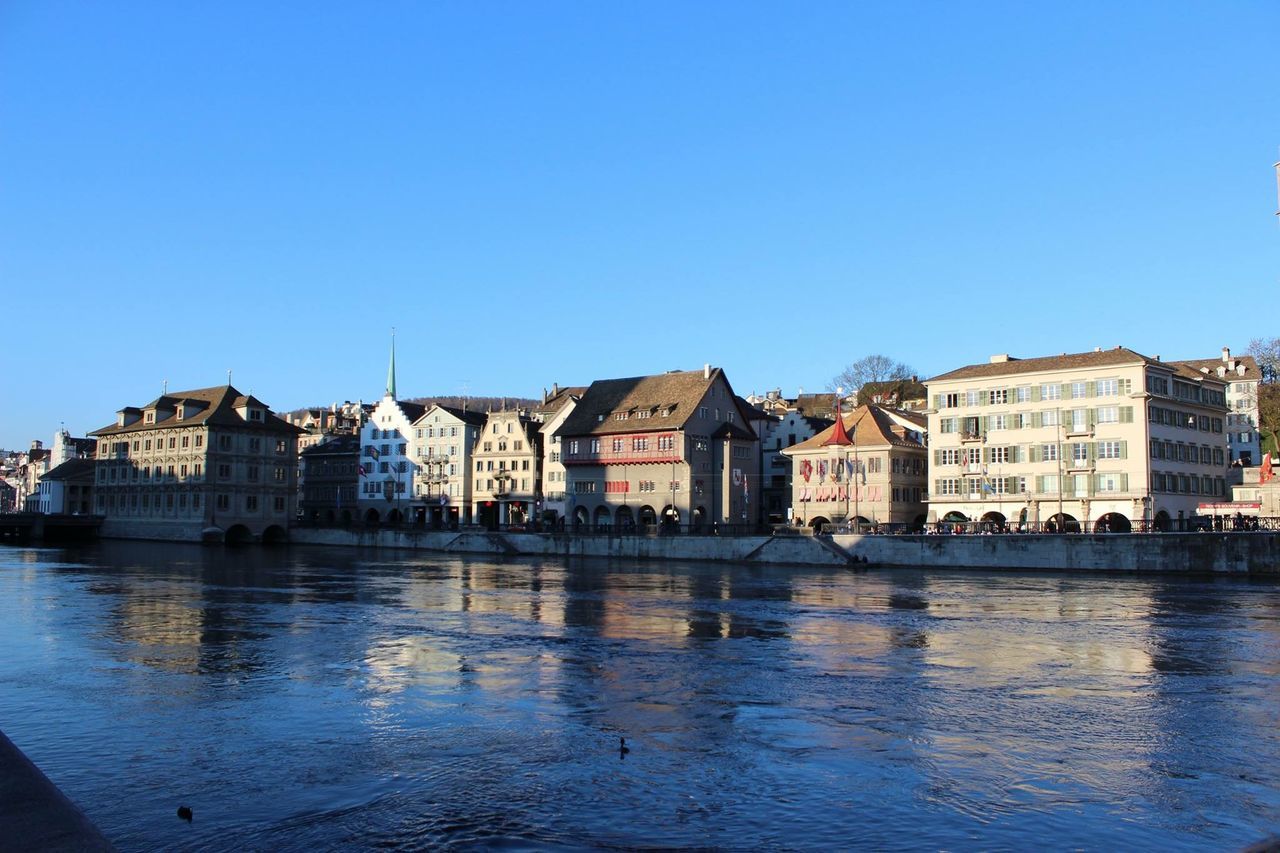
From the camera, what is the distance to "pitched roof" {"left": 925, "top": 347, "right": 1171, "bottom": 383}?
6875 cm

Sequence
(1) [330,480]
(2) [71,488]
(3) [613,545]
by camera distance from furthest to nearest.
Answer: (2) [71,488] → (1) [330,480] → (3) [613,545]

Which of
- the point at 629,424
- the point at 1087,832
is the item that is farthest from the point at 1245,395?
the point at 1087,832

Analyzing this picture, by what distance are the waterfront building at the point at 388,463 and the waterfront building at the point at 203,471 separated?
352 inches

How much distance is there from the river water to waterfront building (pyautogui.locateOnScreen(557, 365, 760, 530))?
172 ft

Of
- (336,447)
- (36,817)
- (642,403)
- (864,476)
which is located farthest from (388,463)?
(36,817)

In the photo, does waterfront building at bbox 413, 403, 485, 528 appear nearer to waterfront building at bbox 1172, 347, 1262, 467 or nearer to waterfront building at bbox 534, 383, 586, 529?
waterfront building at bbox 534, 383, 586, 529

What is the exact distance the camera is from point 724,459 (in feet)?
290

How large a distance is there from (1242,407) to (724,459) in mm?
60558

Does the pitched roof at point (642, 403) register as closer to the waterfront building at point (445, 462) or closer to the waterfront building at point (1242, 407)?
the waterfront building at point (445, 462)

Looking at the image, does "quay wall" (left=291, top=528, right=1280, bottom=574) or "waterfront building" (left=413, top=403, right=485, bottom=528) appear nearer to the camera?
"quay wall" (left=291, top=528, right=1280, bottom=574)

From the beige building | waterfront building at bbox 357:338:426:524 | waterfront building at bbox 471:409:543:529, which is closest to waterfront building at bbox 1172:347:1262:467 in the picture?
the beige building

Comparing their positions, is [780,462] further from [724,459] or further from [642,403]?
[642,403]

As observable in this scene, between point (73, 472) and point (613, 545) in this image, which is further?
point (73, 472)

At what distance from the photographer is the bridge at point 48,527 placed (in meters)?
107
